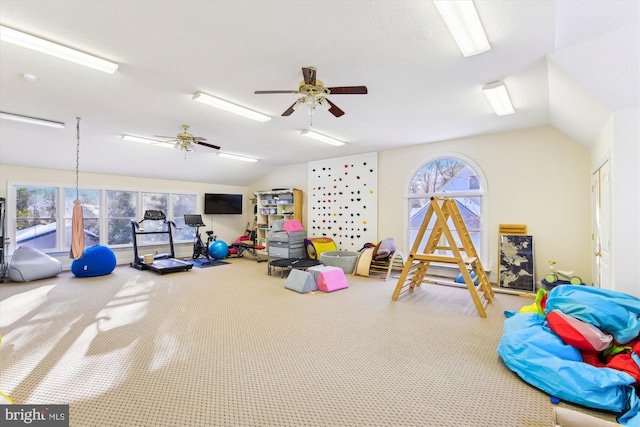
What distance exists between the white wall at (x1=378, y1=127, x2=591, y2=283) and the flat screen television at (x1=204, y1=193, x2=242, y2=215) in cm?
657

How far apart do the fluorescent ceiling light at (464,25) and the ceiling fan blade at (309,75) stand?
48.3 inches

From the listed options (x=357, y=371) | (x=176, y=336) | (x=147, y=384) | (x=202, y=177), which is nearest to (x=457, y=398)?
(x=357, y=371)

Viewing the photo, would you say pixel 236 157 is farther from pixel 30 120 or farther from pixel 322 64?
pixel 322 64

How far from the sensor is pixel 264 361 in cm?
262

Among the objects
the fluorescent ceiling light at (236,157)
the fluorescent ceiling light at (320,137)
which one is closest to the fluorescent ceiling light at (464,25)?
the fluorescent ceiling light at (320,137)

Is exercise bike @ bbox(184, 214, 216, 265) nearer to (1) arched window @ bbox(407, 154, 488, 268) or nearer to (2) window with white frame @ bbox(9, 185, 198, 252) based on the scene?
(2) window with white frame @ bbox(9, 185, 198, 252)

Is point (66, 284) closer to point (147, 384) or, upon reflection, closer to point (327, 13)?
point (147, 384)

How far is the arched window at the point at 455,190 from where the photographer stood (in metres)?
5.75

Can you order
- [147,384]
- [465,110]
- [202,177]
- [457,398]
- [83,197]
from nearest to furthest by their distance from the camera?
[457,398] < [147,384] < [465,110] < [83,197] < [202,177]

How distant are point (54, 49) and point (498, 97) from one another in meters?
4.94

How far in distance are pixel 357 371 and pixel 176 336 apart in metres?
2.02

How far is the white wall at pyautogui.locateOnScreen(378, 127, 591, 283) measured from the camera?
15.8ft

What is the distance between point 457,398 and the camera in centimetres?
211
